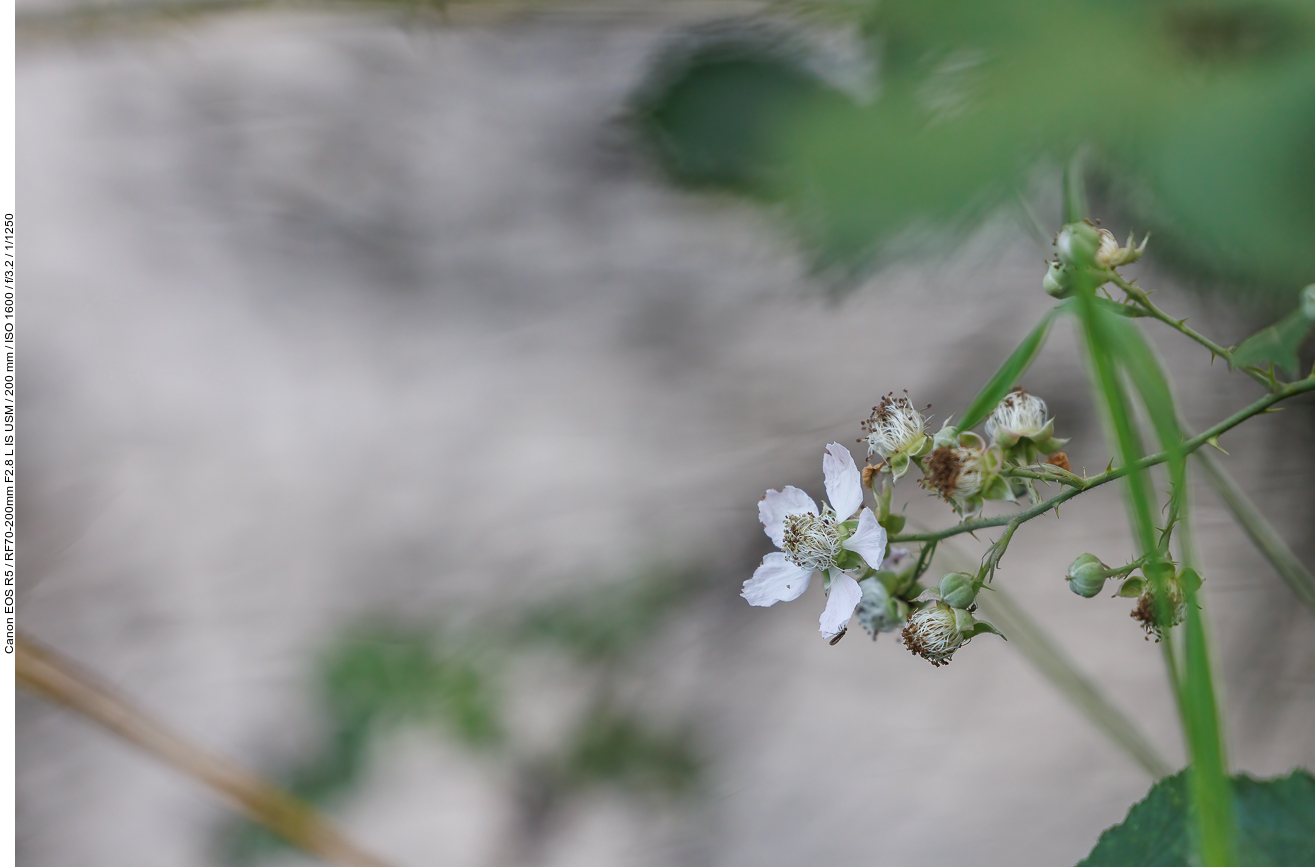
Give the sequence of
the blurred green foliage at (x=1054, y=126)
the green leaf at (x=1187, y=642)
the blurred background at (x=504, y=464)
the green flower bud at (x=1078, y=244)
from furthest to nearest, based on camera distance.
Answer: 1. the blurred background at (x=504, y=464)
2. the blurred green foliage at (x=1054, y=126)
3. the green flower bud at (x=1078, y=244)
4. the green leaf at (x=1187, y=642)

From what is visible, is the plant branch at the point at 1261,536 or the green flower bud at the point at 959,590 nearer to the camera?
the green flower bud at the point at 959,590

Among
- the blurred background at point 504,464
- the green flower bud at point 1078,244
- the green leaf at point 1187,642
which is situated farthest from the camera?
the blurred background at point 504,464

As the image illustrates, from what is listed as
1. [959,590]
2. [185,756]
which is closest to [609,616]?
[185,756]

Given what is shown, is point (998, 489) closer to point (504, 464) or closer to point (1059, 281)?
point (1059, 281)

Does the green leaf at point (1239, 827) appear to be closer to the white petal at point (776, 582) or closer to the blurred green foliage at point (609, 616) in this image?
the white petal at point (776, 582)

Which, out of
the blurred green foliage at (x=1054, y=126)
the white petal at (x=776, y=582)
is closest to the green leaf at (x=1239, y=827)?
the white petal at (x=776, y=582)

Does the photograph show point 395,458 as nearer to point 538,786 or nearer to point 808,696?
point 538,786
